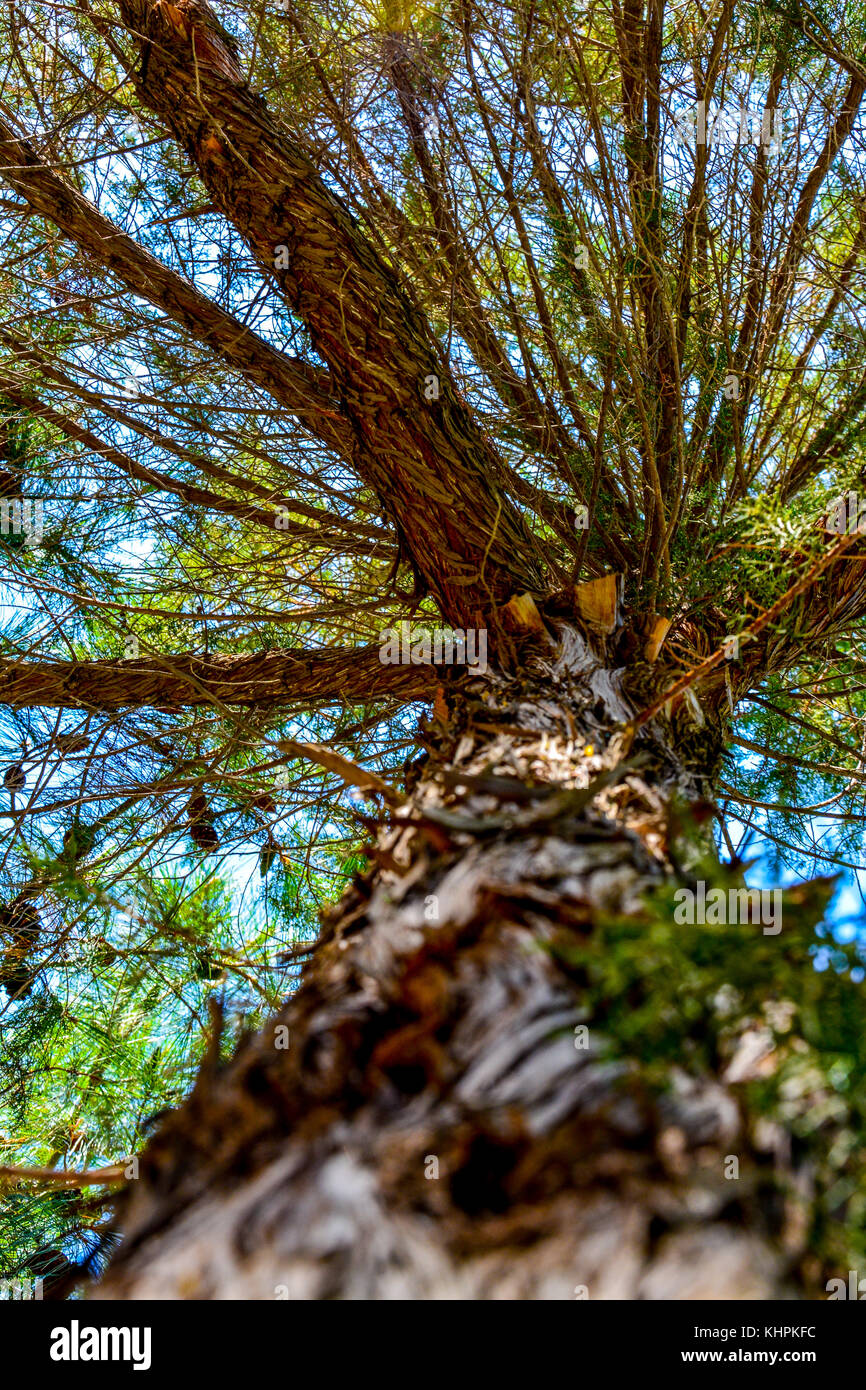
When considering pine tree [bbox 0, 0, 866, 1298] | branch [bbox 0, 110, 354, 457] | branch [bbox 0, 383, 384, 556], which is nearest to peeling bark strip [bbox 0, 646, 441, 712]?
pine tree [bbox 0, 0, 866, 1298]

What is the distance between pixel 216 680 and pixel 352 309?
85cm

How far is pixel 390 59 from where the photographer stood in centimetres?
175

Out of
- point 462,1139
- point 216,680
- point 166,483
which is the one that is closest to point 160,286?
point 166,483

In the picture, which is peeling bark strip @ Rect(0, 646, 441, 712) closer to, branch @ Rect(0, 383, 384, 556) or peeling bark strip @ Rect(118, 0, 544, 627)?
branch @ Rect(0, 383, 384, 556)

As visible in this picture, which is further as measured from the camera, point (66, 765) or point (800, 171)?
point (66, 765)

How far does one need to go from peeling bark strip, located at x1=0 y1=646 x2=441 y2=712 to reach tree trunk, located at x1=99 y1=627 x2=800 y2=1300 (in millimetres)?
1160

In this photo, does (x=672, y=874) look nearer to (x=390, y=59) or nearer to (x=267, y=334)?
(x=267, y=334)

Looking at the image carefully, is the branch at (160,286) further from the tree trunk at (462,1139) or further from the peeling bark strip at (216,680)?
the tree trunk at (462,1139)

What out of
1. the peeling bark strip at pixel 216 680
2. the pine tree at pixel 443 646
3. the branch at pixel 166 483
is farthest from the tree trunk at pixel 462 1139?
the branch at pixel 166 483

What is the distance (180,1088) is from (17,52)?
2262 mm

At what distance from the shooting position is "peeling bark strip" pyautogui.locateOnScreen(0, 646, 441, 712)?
75.0 inches

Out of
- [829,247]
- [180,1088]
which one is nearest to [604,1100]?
[180,1088]

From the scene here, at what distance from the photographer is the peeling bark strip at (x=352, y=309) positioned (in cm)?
137

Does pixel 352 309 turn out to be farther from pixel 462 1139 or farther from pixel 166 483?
pixel 462 1139
